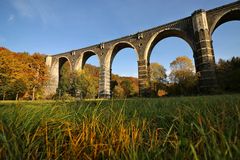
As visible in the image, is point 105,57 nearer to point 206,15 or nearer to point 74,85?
point 74,85

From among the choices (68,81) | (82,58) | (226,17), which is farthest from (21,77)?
(226,17)

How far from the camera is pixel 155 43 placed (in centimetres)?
2412

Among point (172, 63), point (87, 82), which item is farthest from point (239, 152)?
point (172, 63)

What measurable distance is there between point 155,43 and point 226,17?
8.93 metres

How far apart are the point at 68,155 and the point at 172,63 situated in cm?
4229

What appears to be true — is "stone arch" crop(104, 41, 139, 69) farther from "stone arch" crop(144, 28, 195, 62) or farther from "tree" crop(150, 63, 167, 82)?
"tree" crop(150, 63, 167, 82)

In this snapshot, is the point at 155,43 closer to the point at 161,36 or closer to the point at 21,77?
the point at 161,36

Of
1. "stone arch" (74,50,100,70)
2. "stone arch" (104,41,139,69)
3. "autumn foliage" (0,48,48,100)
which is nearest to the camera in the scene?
"autumn foliage" (0,48,48,100)

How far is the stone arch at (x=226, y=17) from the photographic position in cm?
1795

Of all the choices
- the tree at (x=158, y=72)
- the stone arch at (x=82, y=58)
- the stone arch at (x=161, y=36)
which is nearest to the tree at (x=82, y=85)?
the stone arch at (x=82, y=58)

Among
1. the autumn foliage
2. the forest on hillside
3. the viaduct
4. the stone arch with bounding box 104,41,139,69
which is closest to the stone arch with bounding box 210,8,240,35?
the viaduct

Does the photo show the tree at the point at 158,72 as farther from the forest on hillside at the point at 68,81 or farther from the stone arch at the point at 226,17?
the stone arch at the point at 226,17

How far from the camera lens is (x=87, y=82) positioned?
95.9 feet

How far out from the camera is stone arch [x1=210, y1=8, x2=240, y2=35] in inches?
707
